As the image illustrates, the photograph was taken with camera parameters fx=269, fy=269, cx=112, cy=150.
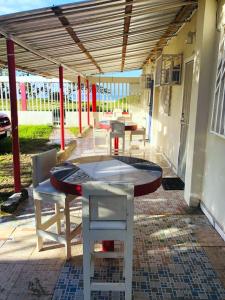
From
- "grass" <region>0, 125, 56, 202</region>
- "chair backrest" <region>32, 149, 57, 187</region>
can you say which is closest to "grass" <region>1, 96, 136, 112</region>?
"grass" <region>0, 125, 56, 202</region>

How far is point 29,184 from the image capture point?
5059mm

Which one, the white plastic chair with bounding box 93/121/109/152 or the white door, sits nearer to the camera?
the white door

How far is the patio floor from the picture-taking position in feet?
7.73

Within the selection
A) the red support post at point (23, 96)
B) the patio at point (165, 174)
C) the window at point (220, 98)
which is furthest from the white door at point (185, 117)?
the red support post at point (23, 96)

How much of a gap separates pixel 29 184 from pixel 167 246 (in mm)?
3010

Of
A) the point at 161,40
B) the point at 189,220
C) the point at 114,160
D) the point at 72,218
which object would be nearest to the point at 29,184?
the point at 72,218

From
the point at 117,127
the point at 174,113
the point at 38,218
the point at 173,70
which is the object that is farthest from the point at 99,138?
the point at 38,218

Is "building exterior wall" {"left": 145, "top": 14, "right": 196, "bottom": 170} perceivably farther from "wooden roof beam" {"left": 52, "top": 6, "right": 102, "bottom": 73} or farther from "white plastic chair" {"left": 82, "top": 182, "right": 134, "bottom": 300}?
"white plastic chair" {"left": 82, "top": 182, "right": 134, "bottom": 300}

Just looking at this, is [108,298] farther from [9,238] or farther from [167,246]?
[9,238]

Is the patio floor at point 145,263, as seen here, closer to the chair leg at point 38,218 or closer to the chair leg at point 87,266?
the chair leg at point 38,218

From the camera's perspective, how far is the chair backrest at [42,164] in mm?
2898

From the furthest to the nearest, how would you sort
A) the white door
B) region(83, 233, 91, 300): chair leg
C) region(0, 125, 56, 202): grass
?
region(0, 125, 56, 202): grass, the white door, region(83, 233, 91, 300): chair leg

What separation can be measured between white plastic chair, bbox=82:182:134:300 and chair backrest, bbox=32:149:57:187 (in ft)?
3.75

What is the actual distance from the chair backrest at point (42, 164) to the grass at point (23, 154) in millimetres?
1621
